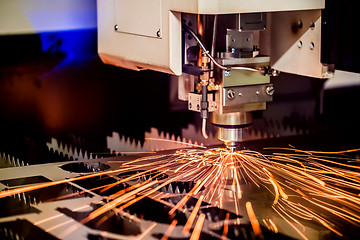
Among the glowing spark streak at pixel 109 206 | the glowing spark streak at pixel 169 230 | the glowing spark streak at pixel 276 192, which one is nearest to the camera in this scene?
the glowing spark streak at pixel 169 230

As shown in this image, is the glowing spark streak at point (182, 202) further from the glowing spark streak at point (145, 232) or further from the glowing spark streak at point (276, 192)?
the glowing spark streak at point (276, 192)

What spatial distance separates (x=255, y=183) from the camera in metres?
1.84

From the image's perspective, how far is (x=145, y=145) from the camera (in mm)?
2443

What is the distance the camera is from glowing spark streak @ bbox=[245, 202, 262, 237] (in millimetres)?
1494

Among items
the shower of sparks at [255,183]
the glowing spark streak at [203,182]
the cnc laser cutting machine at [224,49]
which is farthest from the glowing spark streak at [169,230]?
the cnc laser cutting machine at [224,49]

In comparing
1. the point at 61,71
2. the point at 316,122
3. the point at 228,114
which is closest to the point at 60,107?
the point at 61,71

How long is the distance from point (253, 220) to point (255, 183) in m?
0.28

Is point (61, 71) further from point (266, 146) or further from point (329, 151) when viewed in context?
point (329, 151)

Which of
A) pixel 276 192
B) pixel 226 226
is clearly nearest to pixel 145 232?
pixel 226 226

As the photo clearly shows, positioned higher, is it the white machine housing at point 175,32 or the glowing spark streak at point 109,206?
the white machine housing at point 175,32

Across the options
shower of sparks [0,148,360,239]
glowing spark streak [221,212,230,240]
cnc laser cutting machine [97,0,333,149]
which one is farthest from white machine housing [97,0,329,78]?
glowing spark streak [221,212,230,240]

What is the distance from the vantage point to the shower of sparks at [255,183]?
1.60 metres

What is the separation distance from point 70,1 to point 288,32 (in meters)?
0.77

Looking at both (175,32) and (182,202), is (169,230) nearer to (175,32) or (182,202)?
(182,202)
